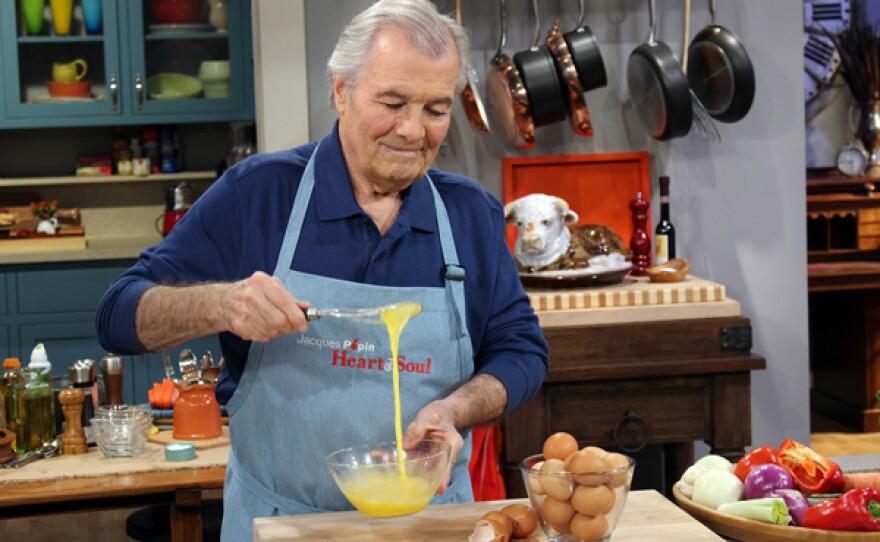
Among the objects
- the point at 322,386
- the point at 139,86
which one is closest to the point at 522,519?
the point at 322,386

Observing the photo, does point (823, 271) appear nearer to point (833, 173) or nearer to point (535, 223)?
point (833, 173)

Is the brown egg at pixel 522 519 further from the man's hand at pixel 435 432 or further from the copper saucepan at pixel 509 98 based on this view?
the copper saucepan at pixel 509 98

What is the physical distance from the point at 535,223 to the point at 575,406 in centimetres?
51

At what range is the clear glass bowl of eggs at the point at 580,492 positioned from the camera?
1.38m

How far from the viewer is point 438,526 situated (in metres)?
1.54

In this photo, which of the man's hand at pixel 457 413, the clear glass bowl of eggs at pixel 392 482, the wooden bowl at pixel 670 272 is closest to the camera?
the clear glass bowl of eggs at pixel 392 482

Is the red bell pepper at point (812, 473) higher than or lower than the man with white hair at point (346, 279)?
lower

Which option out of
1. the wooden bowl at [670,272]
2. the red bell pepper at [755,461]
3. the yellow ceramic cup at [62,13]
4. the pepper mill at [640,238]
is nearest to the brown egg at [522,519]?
the red bell pepper at [755,461]

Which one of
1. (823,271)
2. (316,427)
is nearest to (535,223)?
(316,427)

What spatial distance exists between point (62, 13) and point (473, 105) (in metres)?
2.59

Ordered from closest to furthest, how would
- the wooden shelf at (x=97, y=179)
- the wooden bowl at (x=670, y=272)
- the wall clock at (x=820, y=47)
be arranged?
the wooden bowl at (x=670, y=272) < the wooden shelf at (x=97, y=179) < the wall clock at (x=820, y=47)

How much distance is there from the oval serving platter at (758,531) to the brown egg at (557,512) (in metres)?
0.30

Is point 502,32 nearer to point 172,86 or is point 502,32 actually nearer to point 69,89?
point 172,86

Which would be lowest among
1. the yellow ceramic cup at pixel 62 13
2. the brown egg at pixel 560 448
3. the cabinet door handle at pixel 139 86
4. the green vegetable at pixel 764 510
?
the green vegetable at pixel 764 510
